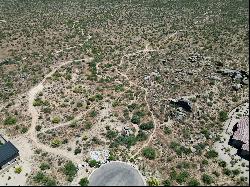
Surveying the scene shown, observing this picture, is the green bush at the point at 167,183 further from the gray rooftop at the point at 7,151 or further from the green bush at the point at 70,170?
the gray rooftop at the point at 7,151

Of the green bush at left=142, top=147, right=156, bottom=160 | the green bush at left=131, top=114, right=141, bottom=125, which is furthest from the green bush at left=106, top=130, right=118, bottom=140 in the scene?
the green bush at left=142, top=147, right=156, bottom=160

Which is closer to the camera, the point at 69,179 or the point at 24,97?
the point at 69,179

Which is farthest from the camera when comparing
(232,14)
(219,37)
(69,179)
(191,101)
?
(232,14)

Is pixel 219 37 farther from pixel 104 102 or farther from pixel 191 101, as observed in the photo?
pixel 104 102

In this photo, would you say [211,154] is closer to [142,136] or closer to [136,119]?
[142,136]

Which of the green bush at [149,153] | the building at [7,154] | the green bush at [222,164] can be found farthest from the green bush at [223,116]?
the building at [7,154]

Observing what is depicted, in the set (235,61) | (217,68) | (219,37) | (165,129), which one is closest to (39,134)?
(165,129)

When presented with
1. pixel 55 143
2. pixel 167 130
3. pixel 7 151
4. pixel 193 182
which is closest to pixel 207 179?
pixel 193 182
